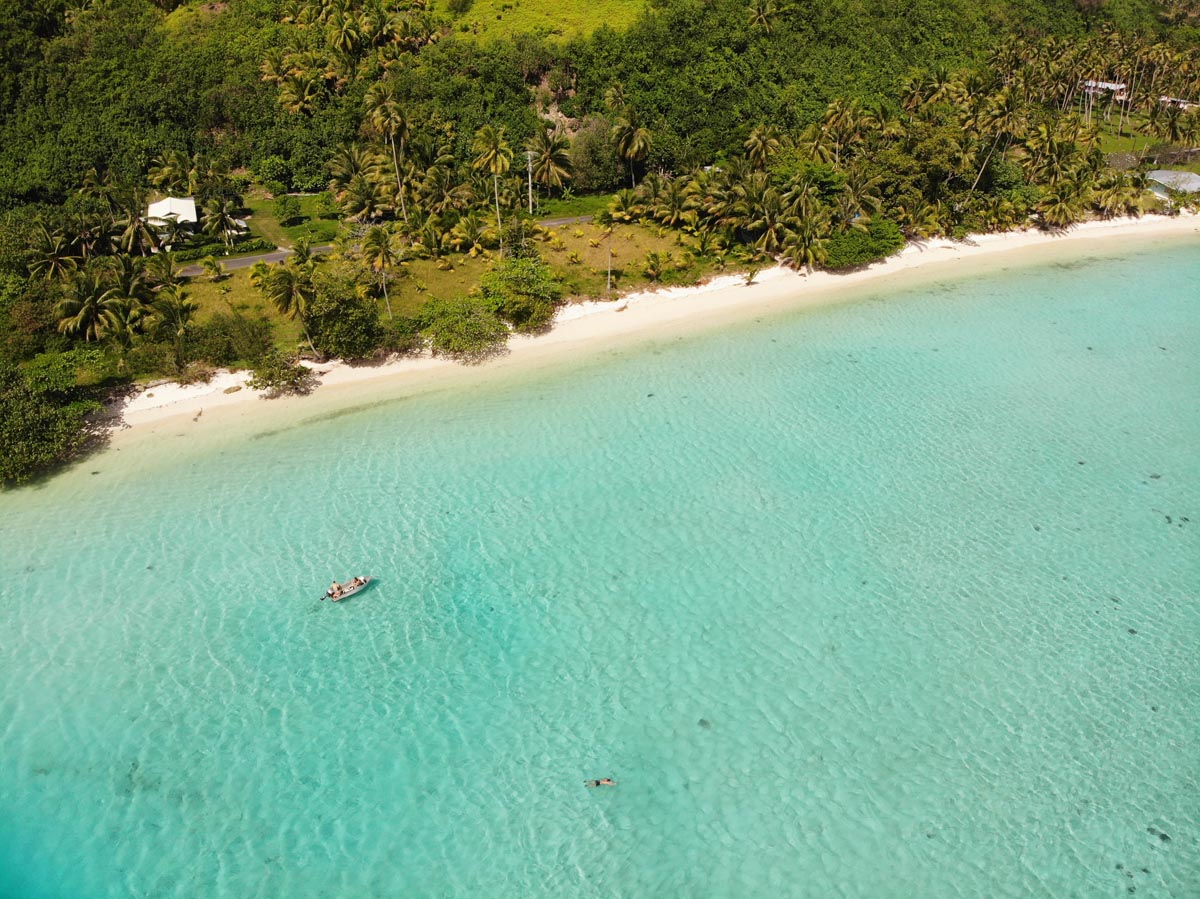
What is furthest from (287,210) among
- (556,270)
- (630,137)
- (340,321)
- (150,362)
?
(630,137)

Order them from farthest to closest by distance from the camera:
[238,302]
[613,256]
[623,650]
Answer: [613,256]
[238,302]
[623,650]

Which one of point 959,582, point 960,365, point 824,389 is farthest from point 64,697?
point 960,365

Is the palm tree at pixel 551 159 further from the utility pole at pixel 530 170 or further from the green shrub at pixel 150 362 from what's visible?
the green shrub at pixel 150 362

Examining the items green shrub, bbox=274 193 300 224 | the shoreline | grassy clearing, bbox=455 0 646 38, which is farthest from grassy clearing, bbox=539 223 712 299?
grassy clearing, bbox=455 0 646 38

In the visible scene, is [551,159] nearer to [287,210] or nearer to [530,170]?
[530,170]

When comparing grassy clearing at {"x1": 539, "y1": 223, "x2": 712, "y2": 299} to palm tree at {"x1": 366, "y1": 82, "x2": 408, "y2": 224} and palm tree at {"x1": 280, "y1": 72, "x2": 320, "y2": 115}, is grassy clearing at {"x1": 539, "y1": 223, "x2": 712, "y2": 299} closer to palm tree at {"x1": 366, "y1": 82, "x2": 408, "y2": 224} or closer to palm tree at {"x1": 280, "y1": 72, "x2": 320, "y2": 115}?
palm tree at {"x1": 366, "y1": 82, "x2": 408, "y2": 224}

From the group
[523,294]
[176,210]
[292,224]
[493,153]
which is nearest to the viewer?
[523,294]

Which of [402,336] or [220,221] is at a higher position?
[220,221]

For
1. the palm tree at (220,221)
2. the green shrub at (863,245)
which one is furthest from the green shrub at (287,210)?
the green shrub at (863,245)
